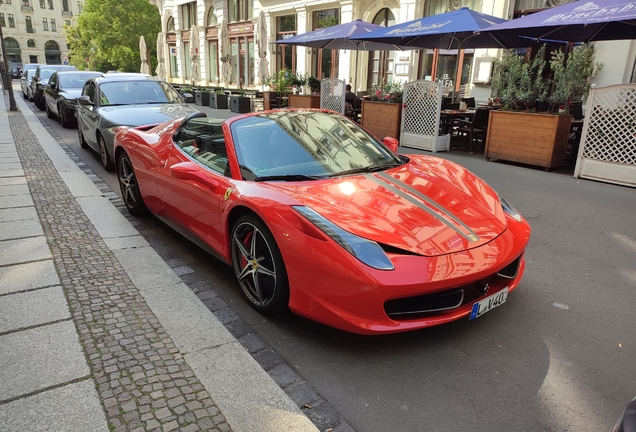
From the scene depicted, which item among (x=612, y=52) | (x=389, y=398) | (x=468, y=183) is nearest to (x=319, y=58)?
(x=612, y=52)

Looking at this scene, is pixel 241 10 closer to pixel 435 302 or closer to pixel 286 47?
pixel 286 47

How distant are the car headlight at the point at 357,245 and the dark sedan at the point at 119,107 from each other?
5.59 metres

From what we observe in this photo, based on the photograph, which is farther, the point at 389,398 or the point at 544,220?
the point at 544,220

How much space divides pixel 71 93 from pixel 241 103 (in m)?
7.03

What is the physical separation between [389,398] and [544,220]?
165 inches

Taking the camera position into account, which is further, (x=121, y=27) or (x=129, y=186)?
(x=121, y=27)

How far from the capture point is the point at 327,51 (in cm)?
2077


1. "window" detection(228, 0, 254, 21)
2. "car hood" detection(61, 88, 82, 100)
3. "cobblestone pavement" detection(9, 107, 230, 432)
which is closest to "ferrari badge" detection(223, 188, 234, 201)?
"cobblestone pavement" detection(9, 107, 230, 432)

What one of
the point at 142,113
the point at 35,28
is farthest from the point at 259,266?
the point at 35,28

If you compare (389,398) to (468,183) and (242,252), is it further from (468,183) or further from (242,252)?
(468,183)

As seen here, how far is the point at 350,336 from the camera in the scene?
306 cm

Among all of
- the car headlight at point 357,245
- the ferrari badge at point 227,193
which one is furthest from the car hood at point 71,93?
the car headlight at point 357,245

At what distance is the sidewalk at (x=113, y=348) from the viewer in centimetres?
230

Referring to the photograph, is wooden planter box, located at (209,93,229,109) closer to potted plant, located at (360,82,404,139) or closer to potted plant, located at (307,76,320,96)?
potted plant, located at (307,76,320,96)
